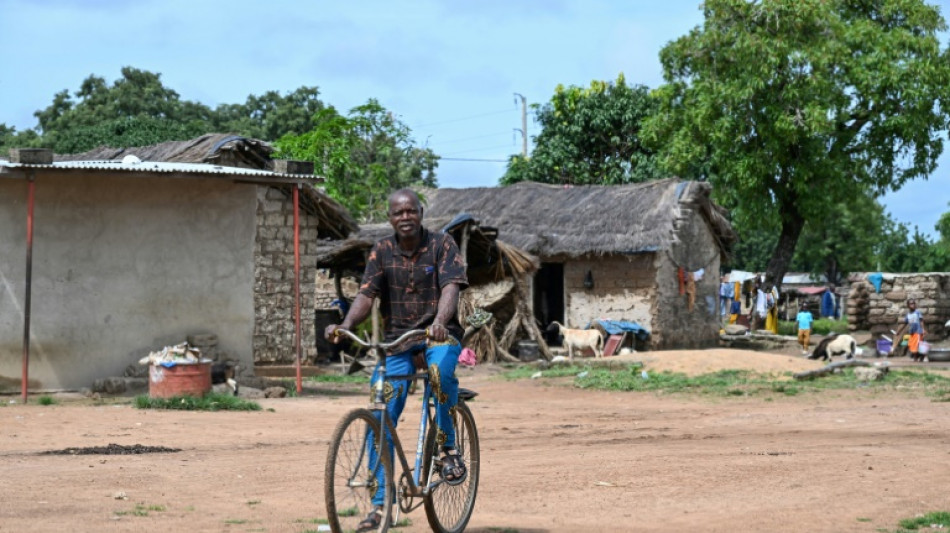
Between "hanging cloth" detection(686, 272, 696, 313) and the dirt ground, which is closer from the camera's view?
the dirt ground

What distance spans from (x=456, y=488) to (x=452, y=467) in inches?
9.7

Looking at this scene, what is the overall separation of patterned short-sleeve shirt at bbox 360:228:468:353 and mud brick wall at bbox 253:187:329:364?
12885 mm

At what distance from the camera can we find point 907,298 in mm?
31734

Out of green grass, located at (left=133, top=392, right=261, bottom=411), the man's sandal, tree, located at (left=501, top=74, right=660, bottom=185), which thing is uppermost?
tree, located at (left=501, top=74, right=660, bottom=185)

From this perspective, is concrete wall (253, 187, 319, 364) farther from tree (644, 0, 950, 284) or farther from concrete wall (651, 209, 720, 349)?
tree (644, 0, 950, 284)

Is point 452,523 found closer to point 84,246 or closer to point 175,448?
point 175,448

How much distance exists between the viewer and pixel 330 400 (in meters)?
16.8

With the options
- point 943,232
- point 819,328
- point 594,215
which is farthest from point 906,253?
point 594,215

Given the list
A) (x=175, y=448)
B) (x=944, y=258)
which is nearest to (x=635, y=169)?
(x=944, y=258)

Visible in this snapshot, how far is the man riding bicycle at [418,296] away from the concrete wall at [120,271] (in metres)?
10.8

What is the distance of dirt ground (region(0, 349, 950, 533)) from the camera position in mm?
7164

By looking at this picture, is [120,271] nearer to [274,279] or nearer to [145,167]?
[145,167]

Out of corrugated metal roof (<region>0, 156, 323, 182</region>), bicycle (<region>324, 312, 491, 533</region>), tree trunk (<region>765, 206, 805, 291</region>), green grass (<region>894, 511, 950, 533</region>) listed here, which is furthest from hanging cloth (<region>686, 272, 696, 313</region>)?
bicycle (<region>324, 312, 491, 533</region>)

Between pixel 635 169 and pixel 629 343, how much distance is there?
44.5 feet
